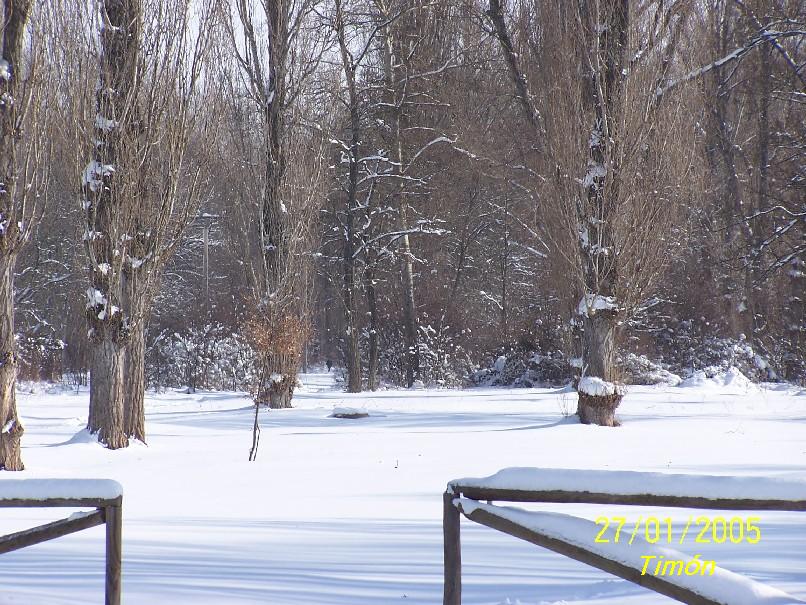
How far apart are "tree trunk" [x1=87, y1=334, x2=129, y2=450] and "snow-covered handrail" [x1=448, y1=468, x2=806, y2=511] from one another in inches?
344

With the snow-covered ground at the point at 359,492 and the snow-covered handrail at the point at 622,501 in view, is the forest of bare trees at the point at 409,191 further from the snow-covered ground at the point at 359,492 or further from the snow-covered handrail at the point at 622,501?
the snow-covered handrail at the point at 622,501

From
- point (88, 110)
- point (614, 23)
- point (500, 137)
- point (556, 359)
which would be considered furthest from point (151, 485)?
point (500, 137)

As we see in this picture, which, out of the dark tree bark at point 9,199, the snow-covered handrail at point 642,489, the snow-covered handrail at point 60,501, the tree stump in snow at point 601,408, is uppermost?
the dark tree bark at point 9,199

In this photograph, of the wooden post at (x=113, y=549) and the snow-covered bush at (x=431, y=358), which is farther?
the snow-covered bush at (x=431, y=358)

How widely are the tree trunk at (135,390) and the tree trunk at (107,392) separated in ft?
1.45

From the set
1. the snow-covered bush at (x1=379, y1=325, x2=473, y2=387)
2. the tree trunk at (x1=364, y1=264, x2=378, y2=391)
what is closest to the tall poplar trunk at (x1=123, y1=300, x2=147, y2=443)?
the tree trunk at (x1=364, y1=264, x2=378, y2=391)

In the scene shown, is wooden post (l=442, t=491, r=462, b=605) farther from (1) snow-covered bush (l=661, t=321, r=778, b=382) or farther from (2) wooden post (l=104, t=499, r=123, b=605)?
(1) snow-covered bush (l=661, t=321, r=778, b=382)

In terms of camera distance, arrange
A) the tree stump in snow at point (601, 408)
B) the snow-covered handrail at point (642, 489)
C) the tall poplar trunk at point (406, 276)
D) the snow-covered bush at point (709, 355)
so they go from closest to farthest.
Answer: the snow-covered handrail at point (642, 489)
the tree stump in snow at point (601, 408)
the snow-covered bush at point (709, 355)
the tall poplar trunk at point (406, 276)

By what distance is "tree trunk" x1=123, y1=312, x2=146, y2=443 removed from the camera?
11.6m

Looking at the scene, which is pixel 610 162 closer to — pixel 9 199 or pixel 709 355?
pixel 9 199

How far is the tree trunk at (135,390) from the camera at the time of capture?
37.9 feet

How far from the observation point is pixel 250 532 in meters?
5.95

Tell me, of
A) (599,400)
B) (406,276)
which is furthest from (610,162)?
(406,276)

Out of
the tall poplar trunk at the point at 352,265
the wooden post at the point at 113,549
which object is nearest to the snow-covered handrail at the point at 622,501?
the wooden post at the point at 113,549
